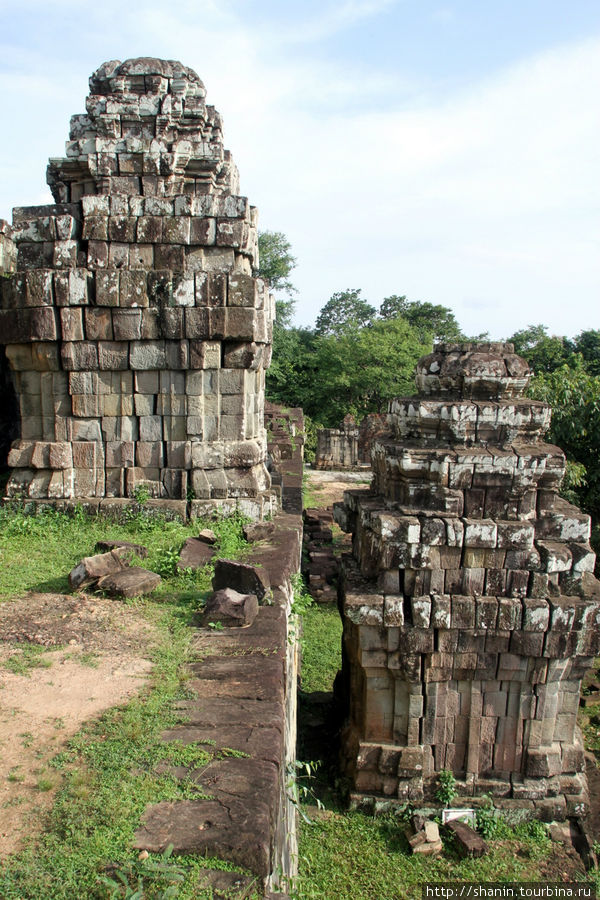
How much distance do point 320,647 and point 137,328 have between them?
498 cm

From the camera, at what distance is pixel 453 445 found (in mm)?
5410

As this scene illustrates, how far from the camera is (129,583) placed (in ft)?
16.0

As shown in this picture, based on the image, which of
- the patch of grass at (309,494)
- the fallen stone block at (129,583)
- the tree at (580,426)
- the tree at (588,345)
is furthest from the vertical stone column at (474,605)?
the tree at (588,345)

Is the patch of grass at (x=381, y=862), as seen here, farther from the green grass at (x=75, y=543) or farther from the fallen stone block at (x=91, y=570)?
the fallen stone block at (x=91, y=570)

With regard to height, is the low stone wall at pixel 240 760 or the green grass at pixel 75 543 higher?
the green grass at pixel 75 543

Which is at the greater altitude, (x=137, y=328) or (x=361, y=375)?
(x=137, y=328)

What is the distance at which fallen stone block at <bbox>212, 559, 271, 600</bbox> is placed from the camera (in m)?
4.70

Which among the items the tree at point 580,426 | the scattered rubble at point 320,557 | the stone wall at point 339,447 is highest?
the tree at point 580,426

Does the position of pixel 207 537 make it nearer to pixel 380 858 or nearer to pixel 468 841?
pixel 380 858

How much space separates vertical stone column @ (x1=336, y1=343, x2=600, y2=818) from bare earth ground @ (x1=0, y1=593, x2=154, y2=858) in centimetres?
201

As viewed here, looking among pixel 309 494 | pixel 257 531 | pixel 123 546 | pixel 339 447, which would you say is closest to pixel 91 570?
pixel 123 546

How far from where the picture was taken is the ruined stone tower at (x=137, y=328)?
6.62 m

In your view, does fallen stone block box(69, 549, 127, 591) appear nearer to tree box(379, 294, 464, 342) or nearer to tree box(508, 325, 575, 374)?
tree box(508, 325, 575, 374)

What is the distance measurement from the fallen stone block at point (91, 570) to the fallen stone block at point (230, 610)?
3.62 feet
